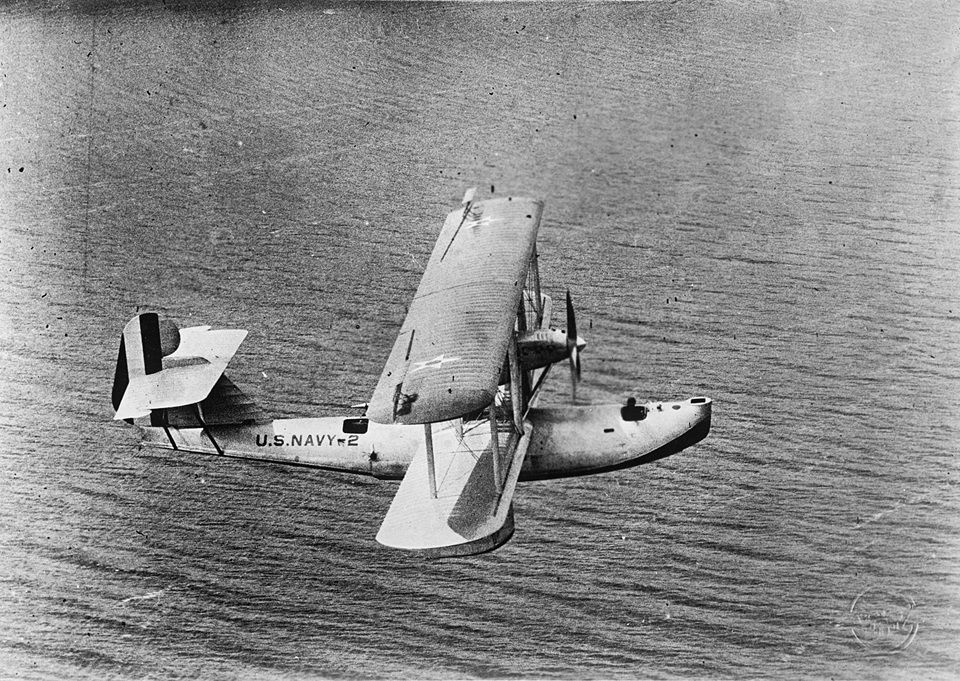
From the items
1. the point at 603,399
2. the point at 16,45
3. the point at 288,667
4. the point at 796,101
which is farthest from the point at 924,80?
the point at 16,45

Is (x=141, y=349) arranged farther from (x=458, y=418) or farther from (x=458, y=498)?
(x=458, y=498)

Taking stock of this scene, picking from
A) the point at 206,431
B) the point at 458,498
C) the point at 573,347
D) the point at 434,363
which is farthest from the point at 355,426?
the point at 573,347

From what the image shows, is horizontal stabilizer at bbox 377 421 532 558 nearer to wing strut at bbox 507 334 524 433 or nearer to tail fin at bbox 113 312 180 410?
wing strut at bbox 507 334 524 433

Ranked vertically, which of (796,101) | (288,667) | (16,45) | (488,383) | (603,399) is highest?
(16,45)

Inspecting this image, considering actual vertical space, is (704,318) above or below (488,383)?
below

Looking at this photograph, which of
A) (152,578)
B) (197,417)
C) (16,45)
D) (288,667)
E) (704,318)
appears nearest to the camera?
(288,667)

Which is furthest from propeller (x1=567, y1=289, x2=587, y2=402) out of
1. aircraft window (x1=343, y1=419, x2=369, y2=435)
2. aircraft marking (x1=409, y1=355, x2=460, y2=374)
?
aircraft window (x1=343, y1=419, x2=369, y2=435)

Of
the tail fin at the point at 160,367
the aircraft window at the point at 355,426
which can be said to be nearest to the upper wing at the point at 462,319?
the aircraft window at the point at 355,426

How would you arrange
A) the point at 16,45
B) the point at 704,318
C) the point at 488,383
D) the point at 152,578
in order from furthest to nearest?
the point at 16,45, the point at 704,318, the point at 152,578, the point at 488,383

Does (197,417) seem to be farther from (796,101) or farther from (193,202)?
(796,101)
